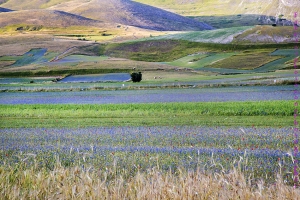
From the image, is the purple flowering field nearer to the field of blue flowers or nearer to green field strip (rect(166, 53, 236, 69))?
the field of blue flowers

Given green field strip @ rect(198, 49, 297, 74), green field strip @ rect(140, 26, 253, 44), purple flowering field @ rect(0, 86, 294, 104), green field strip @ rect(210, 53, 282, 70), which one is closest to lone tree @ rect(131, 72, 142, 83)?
purple flowering field @ rect(0, 86, 294, 104)

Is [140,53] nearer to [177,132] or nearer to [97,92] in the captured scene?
[97,92]

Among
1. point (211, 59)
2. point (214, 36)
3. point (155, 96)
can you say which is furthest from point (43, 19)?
point (155, 96)

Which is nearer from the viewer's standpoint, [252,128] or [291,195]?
[291,195]

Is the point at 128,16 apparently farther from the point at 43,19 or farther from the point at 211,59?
the point at 211,59

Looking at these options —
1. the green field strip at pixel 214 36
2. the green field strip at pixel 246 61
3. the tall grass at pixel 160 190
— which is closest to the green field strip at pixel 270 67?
the green field strip at pixel 246 61

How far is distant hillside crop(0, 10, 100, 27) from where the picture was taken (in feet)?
475

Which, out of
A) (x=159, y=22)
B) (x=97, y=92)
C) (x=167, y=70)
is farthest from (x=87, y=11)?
(x=97, y=92)

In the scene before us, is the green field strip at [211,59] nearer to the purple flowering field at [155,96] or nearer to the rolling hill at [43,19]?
the purple flowering field at [155,96]

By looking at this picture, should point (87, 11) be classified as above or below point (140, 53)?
above

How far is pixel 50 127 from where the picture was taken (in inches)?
→ 909

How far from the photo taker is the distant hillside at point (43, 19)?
475 feet

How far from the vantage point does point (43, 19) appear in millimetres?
149625

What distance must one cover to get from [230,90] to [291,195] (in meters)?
32.4
